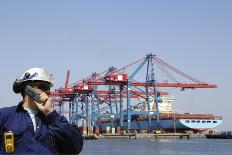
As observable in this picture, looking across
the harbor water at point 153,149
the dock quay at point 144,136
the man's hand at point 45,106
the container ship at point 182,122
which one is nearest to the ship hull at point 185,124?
the container ship at point 182,122

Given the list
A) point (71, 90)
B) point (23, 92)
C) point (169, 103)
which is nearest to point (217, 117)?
point (169, 103)

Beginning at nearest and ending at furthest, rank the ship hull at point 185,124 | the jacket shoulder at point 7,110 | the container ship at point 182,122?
1. the jacket shoulder at point 7,110
2. the ship hull at point 185,124
3. the container ship at point 182,122

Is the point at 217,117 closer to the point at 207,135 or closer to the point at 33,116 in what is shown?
the point at 207,135

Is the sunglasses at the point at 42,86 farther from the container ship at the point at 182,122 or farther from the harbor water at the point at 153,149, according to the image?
the container ship at the point at 182,122

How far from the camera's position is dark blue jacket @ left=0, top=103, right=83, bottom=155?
250 cm

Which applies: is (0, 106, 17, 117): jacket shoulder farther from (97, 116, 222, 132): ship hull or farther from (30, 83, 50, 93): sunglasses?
(97, 116, 222, 132): ship hull

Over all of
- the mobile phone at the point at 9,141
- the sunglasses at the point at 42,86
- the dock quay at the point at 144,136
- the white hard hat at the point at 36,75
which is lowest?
the mobile phone at the point at 9,141

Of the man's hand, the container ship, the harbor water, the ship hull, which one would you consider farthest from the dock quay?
the man's hand

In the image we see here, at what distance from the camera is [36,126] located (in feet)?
8.39

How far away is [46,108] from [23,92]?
0.67 feet

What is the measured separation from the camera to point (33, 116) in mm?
2578

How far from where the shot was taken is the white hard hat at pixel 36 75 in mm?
2611

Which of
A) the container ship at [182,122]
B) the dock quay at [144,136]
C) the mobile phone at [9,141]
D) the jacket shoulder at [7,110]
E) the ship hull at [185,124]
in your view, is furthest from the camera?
the container ship at [182,122]

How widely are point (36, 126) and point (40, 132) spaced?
0.12ft
